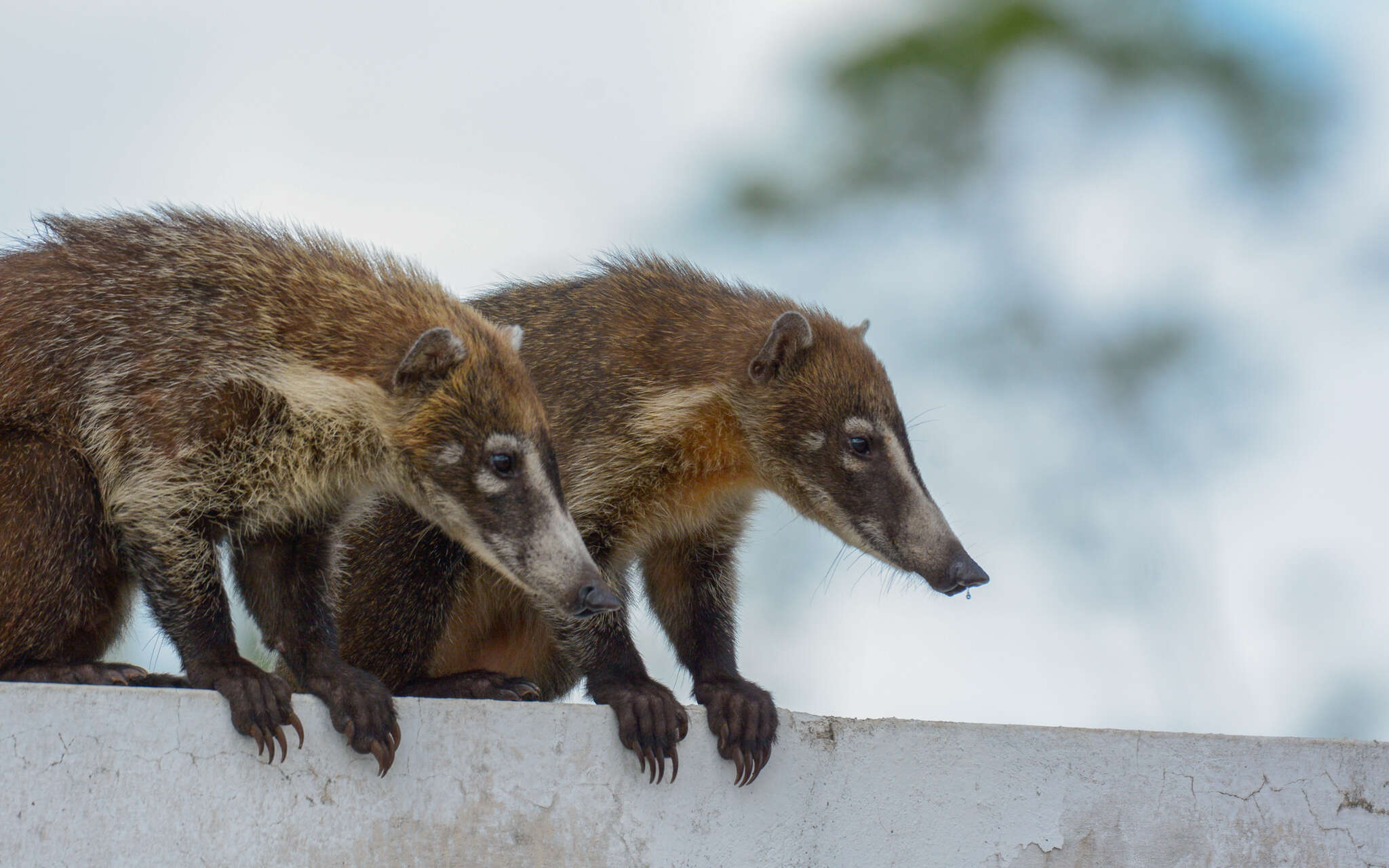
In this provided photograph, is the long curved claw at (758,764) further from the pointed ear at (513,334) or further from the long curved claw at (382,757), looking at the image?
the pointed ear at (513,334)

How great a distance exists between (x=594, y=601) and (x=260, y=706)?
1.10 metres

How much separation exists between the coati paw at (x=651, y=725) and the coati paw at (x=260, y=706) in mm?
1020

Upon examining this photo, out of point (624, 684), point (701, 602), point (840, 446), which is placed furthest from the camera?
point (701, 602)

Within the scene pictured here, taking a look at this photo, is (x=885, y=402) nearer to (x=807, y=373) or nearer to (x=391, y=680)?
(x=807, y=373)

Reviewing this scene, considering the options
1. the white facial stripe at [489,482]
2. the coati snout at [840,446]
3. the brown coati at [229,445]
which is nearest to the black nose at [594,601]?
the brown coati at [229,445]

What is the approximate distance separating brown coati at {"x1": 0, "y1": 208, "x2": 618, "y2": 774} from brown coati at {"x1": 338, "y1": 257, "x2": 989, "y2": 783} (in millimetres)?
552

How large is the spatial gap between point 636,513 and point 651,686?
90 cm

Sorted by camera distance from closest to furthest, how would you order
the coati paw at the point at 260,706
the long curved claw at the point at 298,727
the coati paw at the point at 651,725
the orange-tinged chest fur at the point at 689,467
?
the coati paw at the point at 260,706 < the long curved claw at the point at 298,727 < the coati paw at the point at 651,725 < the orange-tinged chest fur at the point at 689,467

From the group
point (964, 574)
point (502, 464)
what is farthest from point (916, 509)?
point (502, 464)

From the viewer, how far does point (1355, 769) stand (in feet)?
16.3

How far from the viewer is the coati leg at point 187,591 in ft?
15.0

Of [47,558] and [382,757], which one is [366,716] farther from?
[47,558]

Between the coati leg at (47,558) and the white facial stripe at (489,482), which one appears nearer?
the coati leg at (47,558)

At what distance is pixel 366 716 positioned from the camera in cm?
429
